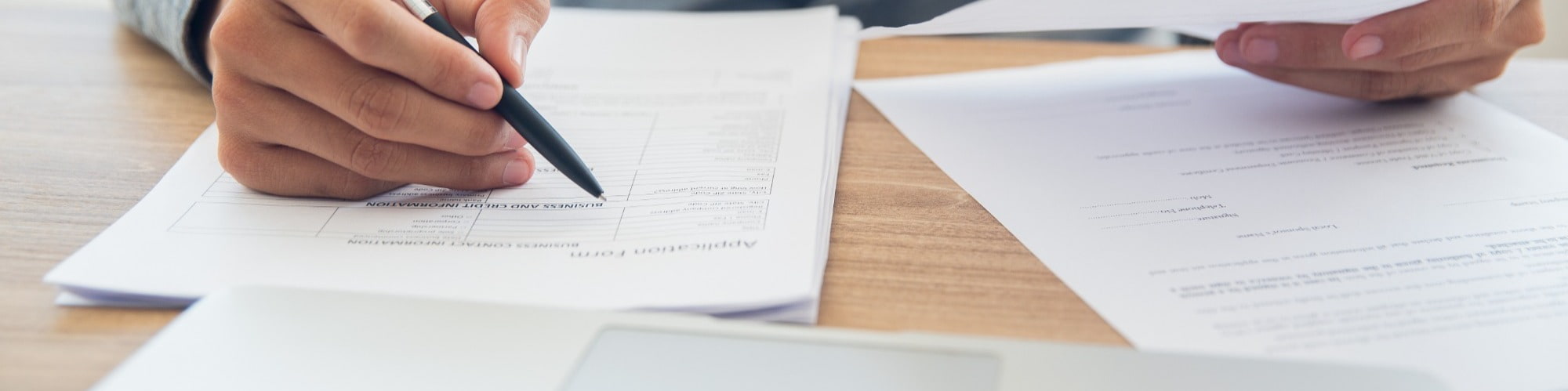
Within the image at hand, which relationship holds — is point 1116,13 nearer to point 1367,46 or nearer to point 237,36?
point 1367,46

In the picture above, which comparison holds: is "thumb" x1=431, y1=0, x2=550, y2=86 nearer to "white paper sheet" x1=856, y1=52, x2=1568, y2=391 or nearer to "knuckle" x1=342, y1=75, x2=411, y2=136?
"knuckle" x1=342, y1=75, x2=411, y2=136

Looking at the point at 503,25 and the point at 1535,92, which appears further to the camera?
the point at 1535,92

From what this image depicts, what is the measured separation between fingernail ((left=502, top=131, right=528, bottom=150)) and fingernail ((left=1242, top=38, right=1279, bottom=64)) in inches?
17.8

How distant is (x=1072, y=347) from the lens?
1.20 feet

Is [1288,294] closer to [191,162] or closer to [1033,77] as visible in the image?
[1033,77]

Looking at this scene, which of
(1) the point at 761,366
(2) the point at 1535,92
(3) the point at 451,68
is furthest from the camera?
(2) the point at 1535,92

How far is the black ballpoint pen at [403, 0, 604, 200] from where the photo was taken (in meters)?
0.47

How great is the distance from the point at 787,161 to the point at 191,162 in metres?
0.32

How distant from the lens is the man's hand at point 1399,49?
610mm

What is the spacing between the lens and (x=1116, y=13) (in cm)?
58

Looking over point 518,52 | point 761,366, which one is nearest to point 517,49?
point 518,52

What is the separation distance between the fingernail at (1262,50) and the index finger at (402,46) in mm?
465

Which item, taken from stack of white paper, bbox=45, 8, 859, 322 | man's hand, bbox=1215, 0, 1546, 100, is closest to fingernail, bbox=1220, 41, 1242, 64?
man's hand, bbox=1215, 0, 1546, 100

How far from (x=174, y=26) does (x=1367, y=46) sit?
2.45 ft
